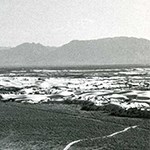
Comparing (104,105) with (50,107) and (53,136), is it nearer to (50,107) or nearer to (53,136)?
(50,107)

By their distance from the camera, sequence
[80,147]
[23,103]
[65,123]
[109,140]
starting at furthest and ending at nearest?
[23,103], [65,123], [109,140], [80,147]

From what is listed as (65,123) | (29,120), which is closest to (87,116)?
(65,123)

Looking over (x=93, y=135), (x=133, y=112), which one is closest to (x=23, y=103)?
(x=133, y=112)

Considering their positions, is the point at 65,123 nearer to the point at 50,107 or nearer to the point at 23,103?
the point at 50,107

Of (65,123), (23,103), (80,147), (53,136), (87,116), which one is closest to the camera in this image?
(80,147)

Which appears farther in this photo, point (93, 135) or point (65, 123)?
point (65, 123)

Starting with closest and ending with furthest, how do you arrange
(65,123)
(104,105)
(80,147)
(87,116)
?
(80,147) → (65,123) → (87,116) → (104,105)

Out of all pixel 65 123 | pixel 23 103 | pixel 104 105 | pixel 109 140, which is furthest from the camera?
A: pixel 23 103

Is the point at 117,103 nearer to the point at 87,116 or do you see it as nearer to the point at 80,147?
the point at 87,116

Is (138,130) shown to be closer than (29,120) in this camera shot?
Yes
